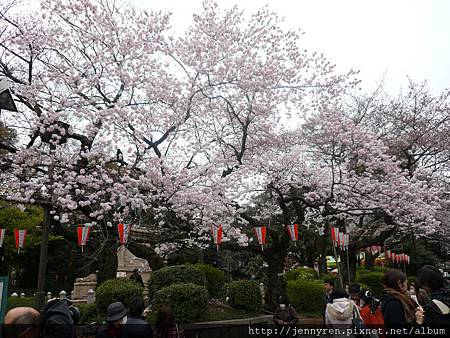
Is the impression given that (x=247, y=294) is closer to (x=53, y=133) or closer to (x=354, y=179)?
(x=354, y=179)

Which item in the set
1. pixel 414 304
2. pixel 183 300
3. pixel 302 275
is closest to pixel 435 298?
pixel 414 304

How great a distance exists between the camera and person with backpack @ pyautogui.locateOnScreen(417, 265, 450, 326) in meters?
3.05

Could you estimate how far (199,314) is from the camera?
816cm

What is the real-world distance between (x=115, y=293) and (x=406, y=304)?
21.9 ft

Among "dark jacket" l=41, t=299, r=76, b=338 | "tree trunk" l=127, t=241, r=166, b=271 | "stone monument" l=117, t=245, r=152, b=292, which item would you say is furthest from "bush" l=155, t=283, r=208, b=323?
"stone monument" l=117, t=245, r=152, b=292

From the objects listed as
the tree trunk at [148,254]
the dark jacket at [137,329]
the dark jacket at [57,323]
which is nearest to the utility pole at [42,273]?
the tree trunk at [148,254]

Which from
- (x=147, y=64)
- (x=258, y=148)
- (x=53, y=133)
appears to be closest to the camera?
(x=53, y=133)

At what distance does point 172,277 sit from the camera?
8719 mm

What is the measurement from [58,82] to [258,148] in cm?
702

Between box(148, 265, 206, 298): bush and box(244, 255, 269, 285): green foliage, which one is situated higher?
box(148, 265, 206, 298): bush

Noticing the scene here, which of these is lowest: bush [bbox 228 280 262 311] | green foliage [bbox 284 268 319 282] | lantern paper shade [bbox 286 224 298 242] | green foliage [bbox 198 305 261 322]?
green foliage [bbox 284 268 319 282]

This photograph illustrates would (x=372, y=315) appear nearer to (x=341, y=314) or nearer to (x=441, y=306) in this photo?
(x=341, y=314)

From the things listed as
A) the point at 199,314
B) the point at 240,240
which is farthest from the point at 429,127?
the point at 199,314

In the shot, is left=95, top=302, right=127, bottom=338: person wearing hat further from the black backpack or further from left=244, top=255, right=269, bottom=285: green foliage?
left=244, top=255, right=269, bottom=285: green foliage
